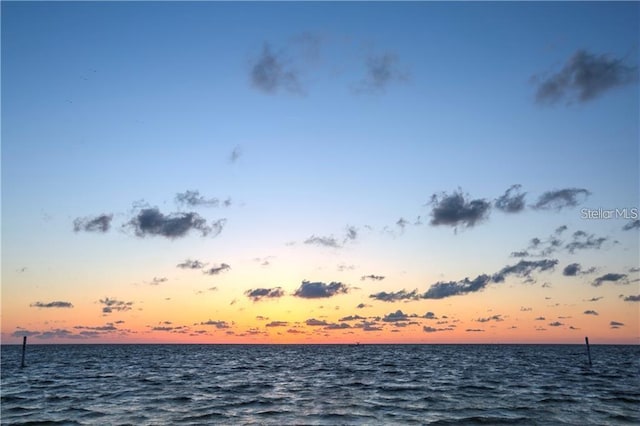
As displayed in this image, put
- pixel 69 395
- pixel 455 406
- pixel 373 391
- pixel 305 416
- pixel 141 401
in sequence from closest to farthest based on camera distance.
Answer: pixel 305 416, pixel 455 406, pixel 141 401, pixel 69 395, pixel 373 391

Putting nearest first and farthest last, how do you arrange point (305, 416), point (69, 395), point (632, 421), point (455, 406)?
point (632, 421)
point (305, 416)
point (455, 406)
point (69, 395)

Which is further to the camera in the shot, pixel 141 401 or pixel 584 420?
pixel 141 401

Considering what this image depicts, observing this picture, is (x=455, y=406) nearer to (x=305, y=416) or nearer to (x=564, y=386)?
(x=305, y=416)

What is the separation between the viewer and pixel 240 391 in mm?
44469

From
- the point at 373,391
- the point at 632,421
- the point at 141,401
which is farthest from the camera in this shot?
the point at 373,391

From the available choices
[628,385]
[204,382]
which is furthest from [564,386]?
[204,382]

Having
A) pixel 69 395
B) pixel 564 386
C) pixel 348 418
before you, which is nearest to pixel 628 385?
pixel 564 386

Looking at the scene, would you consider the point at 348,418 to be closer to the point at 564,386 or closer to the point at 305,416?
the point at 305,416

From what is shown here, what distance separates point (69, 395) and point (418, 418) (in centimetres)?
3114

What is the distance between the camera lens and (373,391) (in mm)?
44312

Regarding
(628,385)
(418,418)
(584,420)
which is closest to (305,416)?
(418,418)

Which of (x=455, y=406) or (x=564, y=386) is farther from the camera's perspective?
(x=564, y=386)

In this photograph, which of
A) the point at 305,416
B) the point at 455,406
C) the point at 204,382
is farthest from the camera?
the point at 204,382

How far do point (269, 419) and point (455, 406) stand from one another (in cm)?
1451
